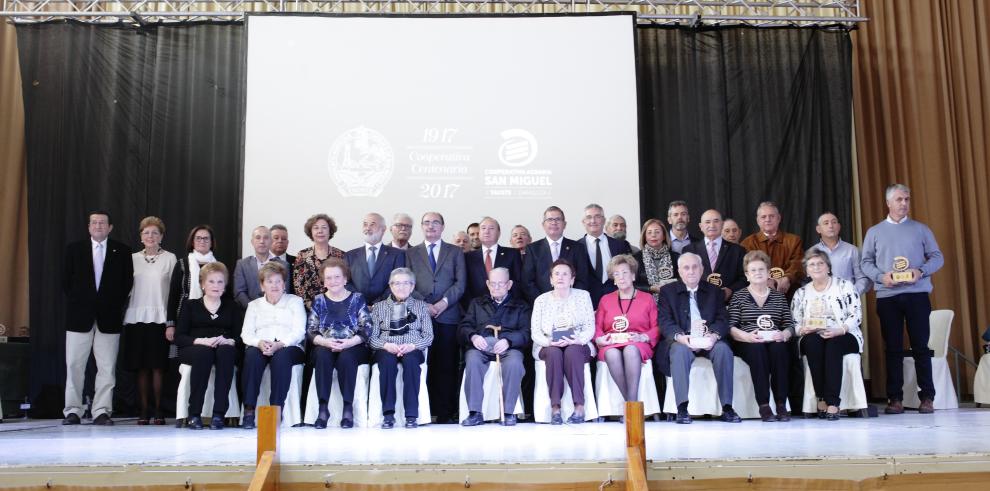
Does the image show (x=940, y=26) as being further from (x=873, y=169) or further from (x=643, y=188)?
(x=643, y=188)

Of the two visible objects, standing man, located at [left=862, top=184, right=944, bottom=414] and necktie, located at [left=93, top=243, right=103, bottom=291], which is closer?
standing man, located at [left=862, top=184, right=944, bottom=414]

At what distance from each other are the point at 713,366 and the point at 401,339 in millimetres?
1661

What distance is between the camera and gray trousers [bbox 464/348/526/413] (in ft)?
15.5

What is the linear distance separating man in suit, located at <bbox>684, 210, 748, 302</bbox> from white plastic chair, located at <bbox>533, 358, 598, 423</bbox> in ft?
3.15

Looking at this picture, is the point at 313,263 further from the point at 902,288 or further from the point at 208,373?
the point at 902,288

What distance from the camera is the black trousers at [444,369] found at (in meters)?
5.13

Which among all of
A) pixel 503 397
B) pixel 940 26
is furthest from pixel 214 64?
pixel 940 26

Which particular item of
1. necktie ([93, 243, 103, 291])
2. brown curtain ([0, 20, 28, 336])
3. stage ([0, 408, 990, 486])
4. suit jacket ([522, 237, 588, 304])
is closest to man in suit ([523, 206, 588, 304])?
suit jacket ([522, 237, 588, 304])

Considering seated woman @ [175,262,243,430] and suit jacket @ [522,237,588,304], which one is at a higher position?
suit jacket @ [522,237,588,304]

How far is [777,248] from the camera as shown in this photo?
17.6 ft

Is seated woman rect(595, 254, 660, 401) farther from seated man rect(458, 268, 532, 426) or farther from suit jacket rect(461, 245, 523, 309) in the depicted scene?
suit jacket rect(461, 245, 523, 309)

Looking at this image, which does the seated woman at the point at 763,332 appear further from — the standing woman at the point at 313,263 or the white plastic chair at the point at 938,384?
the standing woman at the point at 313,263

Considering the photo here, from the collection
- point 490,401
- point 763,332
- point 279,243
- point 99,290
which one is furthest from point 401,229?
point 763,332

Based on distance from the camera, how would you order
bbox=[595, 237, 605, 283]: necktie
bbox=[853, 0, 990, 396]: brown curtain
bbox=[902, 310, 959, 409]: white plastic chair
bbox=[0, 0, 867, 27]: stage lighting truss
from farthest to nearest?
1. bbox=[853, 0, 990, 396]: brown curtain
2. bbox=[0, 0, 867, 27]: stage lighting truss
3. bbox=[902, 310, 959, 409]: white plastic chair
4. bbox=[595, 237, 605, 283]: necktie
